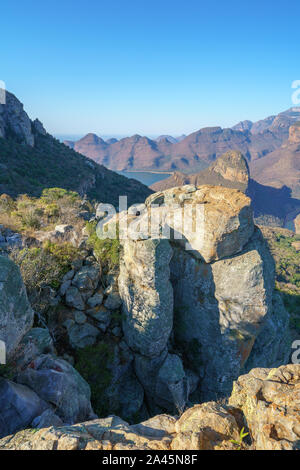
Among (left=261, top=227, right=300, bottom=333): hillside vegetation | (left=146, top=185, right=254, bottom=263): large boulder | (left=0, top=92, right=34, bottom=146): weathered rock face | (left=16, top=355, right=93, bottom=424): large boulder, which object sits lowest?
(left=261, top=227, right=300, bottom=333): hillside vegetation

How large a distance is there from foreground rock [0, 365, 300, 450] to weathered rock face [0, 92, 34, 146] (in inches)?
1762

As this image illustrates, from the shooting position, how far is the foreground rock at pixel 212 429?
142 inches

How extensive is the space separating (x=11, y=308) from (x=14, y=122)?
4461 cm

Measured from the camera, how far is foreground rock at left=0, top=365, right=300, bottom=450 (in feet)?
11.9

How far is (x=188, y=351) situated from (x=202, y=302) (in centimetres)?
247

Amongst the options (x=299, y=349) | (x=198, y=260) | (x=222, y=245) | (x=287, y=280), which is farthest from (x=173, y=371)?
(x=287, y=280)

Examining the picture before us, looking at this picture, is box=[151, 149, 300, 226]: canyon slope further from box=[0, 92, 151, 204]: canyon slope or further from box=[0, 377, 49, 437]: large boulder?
box=[0, 377, 49, 437]: large boulder

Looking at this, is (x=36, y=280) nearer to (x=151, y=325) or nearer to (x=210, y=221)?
(x=151, y=325)

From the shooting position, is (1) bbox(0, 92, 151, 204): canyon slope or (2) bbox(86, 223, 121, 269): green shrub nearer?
(2) bbox(86, 223, 121, 269): green shrub

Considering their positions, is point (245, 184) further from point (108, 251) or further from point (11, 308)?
point (11, 308)

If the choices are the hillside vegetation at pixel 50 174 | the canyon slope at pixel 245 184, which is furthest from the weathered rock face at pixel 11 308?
the canyon slope at pixel 245 184

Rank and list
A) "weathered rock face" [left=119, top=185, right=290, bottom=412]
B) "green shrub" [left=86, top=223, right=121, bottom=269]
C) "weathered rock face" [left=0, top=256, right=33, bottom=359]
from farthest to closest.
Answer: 1. "green shrub" [left=86, top=223, right=121, bottom=269]
2. "weathered rock face" [left=119, top=185, right=290, bottom=412]
3. "weathered rock face" [left=0, top=256, right=33, bottom=359]

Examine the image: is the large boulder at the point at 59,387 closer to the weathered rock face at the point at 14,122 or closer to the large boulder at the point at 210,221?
the large boulder at the point at 210,221

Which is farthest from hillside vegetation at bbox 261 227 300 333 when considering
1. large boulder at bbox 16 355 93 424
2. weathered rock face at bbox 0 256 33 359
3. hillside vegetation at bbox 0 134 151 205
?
hillside vegetation at bbox 0 134 151 205
